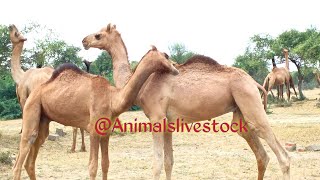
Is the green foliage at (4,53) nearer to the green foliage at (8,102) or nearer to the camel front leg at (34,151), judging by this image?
the green foliage at (8,102)

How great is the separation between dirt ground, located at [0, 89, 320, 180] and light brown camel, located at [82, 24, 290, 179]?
143 cm

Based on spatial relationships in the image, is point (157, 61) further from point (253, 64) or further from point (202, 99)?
point (253, 64)

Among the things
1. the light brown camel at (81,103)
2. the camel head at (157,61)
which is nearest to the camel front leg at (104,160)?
the light brown camel at (81,103)

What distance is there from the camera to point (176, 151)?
1112 cm

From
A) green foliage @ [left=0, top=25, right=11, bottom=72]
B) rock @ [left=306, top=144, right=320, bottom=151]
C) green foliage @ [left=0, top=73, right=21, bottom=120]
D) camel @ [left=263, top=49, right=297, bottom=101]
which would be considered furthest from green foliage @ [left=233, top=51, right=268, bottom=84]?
rock @ [left=306, top=144, right=320, bottom=151]

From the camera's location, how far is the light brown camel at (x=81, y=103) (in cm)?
620

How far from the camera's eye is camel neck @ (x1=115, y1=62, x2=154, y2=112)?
616cm

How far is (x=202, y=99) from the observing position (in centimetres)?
660

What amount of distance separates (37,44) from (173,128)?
22.0 meters

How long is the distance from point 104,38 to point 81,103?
125 cm

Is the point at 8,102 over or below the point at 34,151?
over

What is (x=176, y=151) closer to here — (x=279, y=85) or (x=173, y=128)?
(x=173, y=128)

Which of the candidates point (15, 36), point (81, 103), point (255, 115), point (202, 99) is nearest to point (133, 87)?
point (81, 103)

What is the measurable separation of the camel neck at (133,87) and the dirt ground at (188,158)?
2.17 metres
